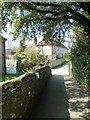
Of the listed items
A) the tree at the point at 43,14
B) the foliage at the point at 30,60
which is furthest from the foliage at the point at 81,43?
the foliage at the point at 30,60

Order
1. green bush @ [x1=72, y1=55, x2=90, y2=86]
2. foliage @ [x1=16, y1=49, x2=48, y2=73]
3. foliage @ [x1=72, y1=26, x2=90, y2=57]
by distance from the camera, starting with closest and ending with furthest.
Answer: green bush @ [x1=72, y1=55, x2=90, y2=86]
foliage @ [x1=72, y1=26, x2=90, y2=57]
foliage @ [x1=16, y1=49, x2=48, y2=73]

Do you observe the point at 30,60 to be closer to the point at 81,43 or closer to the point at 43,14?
the point at 81,43

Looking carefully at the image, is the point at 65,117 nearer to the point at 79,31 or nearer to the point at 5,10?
the point at 5,10

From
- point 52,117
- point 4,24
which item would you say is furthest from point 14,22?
point 52,117

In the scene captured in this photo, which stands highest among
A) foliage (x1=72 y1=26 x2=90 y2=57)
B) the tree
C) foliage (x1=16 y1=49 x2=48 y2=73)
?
the tree

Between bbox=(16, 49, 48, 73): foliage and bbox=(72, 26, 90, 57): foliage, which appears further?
bbox=(16, 49, 48, 73): foliage

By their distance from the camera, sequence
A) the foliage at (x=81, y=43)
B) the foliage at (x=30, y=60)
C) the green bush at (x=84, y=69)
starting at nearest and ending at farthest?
the green bush at (x=84, y=69) → the foliage at (x=81, y=43) → the foliage at (x=30, y=60)

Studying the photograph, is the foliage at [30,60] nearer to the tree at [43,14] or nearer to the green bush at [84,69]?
the tree at [43,14]

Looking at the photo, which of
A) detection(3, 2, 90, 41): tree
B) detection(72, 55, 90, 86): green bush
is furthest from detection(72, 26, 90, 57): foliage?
detection(72, 55, 90, 86): green bush

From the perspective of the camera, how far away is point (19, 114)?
26.5ft

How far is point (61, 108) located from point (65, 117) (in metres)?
1.51

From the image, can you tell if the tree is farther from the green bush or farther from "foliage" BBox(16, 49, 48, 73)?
"foliage" BBox(16, 49, 48, 73)

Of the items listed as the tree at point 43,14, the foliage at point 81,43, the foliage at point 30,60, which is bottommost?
the foliage at point 30,60

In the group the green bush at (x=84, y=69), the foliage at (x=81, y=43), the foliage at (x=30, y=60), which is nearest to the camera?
the green bush at (x=84, y=69)
